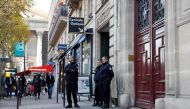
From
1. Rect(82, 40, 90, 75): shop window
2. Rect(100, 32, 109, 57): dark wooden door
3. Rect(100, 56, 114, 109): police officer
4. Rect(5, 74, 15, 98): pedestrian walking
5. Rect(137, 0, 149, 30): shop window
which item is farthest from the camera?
Rect(5, 74, 15, 98): pedestrian walking

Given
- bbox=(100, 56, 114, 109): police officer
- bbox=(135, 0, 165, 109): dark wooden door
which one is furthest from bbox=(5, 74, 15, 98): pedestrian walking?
bbox=(135, 0, 165, 109): dark wooden door

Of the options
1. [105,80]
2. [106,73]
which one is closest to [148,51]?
[106,73]

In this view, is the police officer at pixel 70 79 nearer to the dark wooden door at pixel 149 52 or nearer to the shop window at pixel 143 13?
the dark wooden door at pixel 149 52

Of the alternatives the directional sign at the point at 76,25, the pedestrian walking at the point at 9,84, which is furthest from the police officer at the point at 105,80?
the pedestrian walking at the point at 9,84

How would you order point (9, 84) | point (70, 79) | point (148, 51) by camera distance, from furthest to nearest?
point (9, 84)
point (70, 79)
point (148, 51)

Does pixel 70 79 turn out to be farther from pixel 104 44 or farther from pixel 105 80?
pixel 104 44

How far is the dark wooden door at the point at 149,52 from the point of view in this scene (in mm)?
11477

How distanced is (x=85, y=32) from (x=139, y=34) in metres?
7.98

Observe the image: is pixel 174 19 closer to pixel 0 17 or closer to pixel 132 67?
pixel 132 67

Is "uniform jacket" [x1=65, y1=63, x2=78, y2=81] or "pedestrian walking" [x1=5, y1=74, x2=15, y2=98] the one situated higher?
"uniform jacket" [x1=65, y1=63, x2=78, y2=81]

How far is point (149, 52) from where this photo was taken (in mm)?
12500

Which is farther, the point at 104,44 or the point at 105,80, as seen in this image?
the point at 104,44

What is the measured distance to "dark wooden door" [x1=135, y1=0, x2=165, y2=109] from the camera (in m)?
11.5

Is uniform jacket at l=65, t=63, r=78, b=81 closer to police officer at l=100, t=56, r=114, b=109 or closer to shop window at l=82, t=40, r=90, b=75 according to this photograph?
police officer at l=100, t=56, r=114, b=109
